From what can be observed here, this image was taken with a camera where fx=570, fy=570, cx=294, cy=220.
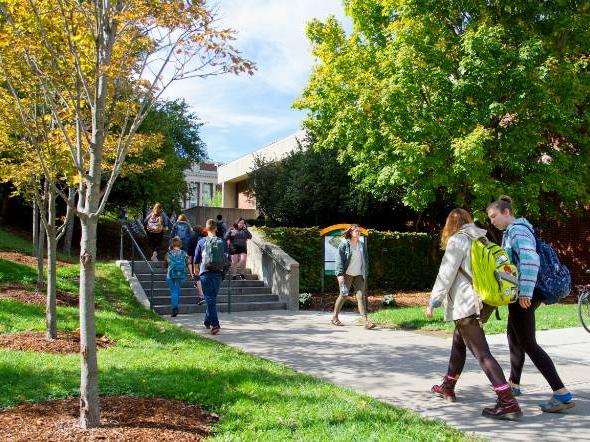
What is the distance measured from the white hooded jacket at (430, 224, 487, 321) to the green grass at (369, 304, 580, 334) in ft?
15.8

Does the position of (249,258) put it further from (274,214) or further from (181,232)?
(274,214)

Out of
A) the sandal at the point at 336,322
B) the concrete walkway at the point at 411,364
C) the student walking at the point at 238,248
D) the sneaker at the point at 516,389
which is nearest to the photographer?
the concrete walkway at the point at 411,364

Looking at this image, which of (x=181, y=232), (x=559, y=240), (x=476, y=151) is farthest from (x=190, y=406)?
(x=559, y=240)

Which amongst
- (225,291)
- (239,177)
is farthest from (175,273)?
(239,177)

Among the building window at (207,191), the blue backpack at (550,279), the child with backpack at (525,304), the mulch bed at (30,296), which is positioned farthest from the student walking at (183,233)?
the building window at (207,191)

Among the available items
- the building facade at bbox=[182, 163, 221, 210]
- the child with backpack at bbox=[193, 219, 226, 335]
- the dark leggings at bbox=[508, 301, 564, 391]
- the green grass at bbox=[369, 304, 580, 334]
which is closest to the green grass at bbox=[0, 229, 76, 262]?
the child with backpack at bbox=[193, 219, 226, 335]

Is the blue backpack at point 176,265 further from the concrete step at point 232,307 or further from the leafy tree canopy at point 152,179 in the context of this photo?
the leafy tree canopy at point 152,179

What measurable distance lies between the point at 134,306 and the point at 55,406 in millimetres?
7157

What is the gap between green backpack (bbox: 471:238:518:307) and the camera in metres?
4.79

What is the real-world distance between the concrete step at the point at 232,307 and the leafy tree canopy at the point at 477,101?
431cm

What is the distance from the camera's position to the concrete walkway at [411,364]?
15.3 feet

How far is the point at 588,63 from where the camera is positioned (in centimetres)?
1465

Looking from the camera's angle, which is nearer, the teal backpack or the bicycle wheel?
the teal backpack

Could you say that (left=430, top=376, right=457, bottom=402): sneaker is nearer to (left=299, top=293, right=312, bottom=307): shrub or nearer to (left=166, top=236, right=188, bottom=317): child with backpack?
(left=166, top=236, right=188, bottom=317): child with backpack
